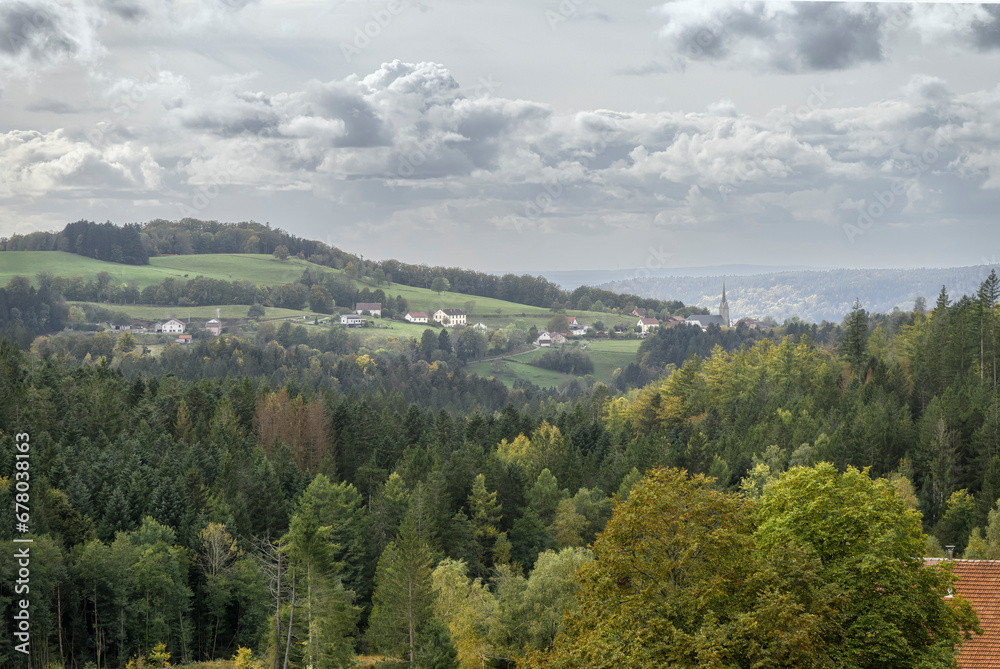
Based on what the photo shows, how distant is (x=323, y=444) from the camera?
7144 cm

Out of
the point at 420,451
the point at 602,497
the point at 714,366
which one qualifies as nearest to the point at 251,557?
the point at 420,451

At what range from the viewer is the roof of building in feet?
62.4

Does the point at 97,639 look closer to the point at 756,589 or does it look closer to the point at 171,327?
the point at 756,589

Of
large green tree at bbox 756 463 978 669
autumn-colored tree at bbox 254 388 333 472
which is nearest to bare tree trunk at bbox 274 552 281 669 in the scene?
large green tree at bbox 756 463 978 669

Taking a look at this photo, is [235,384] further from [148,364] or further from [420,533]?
[148,364]

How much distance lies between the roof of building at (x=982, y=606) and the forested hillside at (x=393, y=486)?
13.5 ft

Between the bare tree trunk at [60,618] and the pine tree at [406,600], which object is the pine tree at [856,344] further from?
the bare tree trunk at [60,618]

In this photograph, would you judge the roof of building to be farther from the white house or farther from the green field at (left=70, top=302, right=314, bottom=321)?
the green field at (left=70, top=302, right=314, bottom=321)

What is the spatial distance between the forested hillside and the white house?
113 m

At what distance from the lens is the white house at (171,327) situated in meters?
186

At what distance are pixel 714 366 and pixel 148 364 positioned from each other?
99.3 meters

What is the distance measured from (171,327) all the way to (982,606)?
18680 centimetres

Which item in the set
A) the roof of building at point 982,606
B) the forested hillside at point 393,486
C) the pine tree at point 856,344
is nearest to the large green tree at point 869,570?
the forested hillside at point 393,486

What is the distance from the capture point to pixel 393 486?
5741 cm
